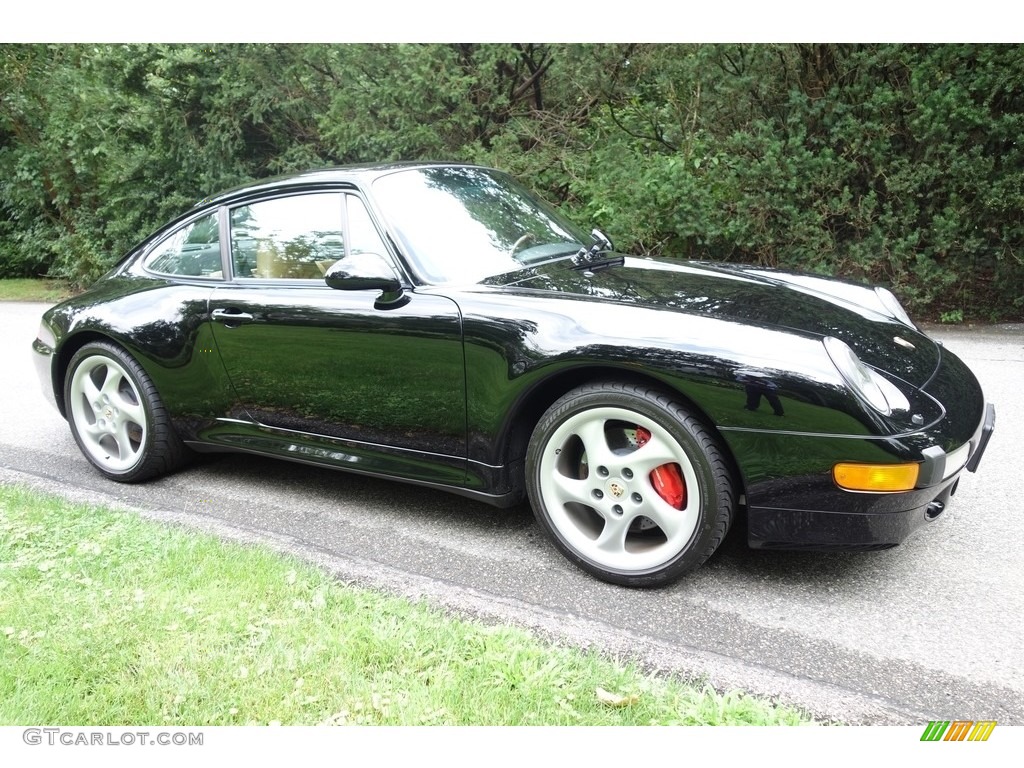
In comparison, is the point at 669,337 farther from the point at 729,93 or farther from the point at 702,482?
the point at 729,93

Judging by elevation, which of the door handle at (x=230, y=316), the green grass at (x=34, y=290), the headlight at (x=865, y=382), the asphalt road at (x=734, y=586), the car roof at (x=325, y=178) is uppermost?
the car roof at (x=325, y=178)

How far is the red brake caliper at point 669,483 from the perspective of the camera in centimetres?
266

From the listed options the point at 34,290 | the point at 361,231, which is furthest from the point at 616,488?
the point at 34,290

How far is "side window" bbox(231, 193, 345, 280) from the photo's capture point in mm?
3406

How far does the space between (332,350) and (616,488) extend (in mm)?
1275

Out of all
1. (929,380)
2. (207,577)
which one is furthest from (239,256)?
(929,380)

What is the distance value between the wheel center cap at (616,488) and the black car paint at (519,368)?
0.35m

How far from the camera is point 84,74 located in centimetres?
1191

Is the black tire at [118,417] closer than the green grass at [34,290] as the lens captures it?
Yes

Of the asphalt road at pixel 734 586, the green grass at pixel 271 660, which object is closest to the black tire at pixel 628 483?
the asphalt road at pixel 734 586

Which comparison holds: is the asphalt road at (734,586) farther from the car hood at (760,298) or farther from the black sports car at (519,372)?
the car hood at (760,298)
